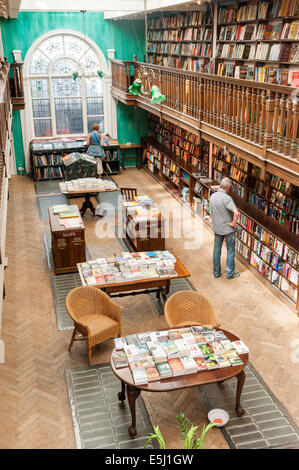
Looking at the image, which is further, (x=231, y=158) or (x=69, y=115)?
(x=69, y=115)

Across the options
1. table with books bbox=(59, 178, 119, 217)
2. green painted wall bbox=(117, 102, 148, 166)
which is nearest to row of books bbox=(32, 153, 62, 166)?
green painted wall bbox=(117, 102, 148, 166)

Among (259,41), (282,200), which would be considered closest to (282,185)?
(282,200)

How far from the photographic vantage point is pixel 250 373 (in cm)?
580

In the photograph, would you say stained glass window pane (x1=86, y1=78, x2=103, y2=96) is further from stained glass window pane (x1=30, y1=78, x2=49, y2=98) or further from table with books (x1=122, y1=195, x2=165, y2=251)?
table with books (x1=122, y1=195, x2=165, y2=251)

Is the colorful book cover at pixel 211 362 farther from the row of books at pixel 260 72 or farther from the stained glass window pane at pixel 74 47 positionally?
the stained glass window pane at pixel 74 47

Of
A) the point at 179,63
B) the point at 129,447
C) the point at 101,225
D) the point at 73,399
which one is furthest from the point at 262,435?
the point at 179,63

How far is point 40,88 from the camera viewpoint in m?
14.4

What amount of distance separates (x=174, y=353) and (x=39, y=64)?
1177cm

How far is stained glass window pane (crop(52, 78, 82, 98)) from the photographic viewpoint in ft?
47.7

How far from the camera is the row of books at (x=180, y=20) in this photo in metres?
10.2

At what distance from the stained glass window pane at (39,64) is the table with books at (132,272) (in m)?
9.14

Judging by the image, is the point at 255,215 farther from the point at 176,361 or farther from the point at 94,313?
the point at 176,361

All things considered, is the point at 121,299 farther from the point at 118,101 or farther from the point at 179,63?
the point at 118,101

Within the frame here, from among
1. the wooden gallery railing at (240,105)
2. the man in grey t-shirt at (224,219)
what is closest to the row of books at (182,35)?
the wooden gallery railing at (240,105)
